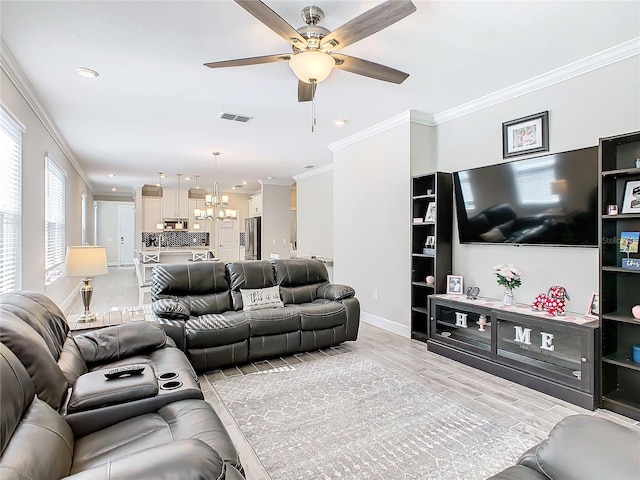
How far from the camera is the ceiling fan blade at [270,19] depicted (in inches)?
73.0

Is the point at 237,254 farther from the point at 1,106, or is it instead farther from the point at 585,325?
the point at 585,325

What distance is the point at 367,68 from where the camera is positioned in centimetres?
259

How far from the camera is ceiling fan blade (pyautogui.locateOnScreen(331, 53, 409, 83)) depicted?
2.48 metres

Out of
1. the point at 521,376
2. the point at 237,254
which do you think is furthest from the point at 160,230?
the point at 521,376

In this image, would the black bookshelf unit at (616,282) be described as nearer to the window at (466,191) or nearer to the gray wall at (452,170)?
the gray wall at (452,170)

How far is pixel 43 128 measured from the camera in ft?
14.4

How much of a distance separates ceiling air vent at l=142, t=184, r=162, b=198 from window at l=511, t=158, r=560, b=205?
9.73 metres

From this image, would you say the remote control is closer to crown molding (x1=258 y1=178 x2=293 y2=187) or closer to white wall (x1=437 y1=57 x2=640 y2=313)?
white wall (x1=437 y1=57 x2=640 y2=313)

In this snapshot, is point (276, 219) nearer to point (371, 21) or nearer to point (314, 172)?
point (314, 172)

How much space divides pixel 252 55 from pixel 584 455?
3.19 metres

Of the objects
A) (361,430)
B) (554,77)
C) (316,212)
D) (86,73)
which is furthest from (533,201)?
(316,212)

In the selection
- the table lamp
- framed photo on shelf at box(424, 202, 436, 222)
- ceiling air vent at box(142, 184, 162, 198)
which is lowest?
the table lamp

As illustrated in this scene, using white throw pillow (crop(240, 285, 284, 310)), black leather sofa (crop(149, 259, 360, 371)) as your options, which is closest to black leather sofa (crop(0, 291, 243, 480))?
black leather sofa (crop(149, 259, 360, 371))

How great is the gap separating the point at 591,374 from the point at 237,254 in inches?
402
